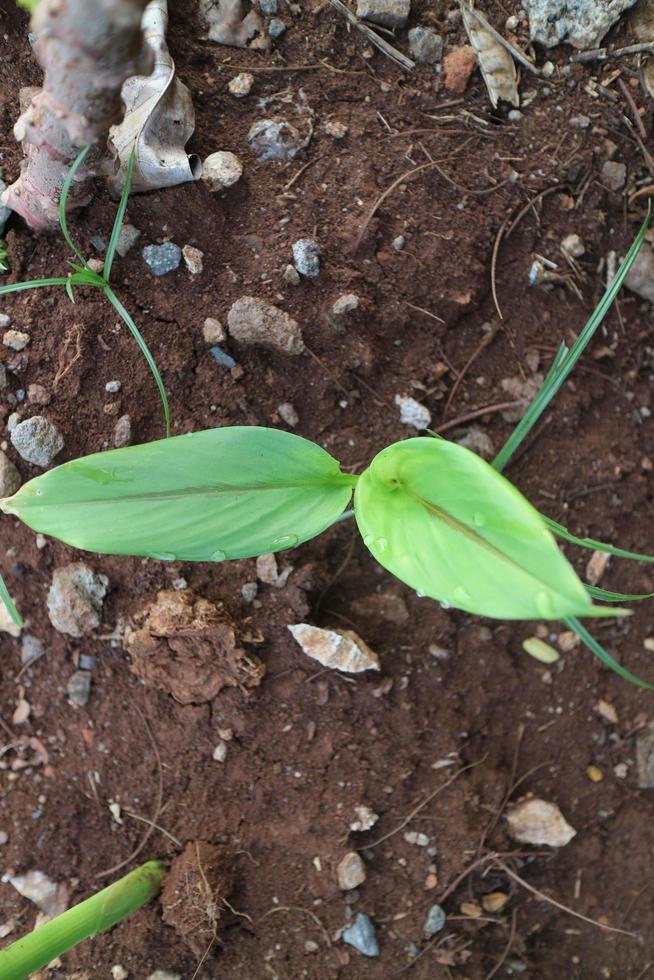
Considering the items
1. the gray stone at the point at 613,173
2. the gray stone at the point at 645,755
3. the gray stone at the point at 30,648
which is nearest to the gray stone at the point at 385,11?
the gray stone at the point at 613,173

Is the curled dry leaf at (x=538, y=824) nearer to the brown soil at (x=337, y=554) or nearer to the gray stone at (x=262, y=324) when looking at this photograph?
the brown soil at (x=337, y=554)

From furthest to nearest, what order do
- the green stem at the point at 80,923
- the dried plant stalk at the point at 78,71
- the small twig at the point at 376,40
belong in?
the small twig at the point at 376,40 < the green stem at the point at 80,923 < the dried plant stalk at the point at 78,71

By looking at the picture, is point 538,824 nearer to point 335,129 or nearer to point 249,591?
point 249,591

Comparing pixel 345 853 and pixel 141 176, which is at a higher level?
pixel 141 176

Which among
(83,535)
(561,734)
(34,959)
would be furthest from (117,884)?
(561,734)

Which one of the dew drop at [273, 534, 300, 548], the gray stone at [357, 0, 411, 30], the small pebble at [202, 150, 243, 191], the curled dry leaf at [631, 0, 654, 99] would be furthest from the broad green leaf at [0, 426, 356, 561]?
the curled dry leaf at [631, 0, 654, 99]

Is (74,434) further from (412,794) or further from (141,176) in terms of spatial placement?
(412,794)
